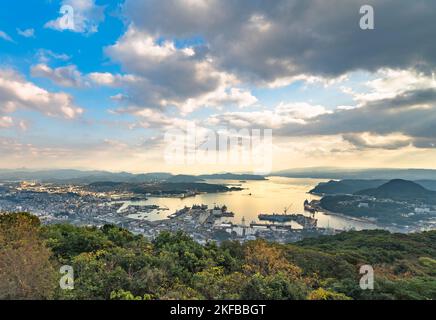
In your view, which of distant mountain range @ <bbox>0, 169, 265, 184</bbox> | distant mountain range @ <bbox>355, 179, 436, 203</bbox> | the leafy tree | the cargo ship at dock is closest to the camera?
the leafy tree

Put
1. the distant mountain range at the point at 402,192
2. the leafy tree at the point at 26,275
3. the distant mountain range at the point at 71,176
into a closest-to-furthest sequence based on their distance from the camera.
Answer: the leafy tree at the point at 26,275 → the distant mountain range at the point at 402,192 → the distant mountain range at the point at 71,176

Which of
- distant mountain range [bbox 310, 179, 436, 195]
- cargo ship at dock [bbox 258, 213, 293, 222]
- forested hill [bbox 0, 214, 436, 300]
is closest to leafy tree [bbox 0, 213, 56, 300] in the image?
forested hill [bbox 0, 214, 436, 300]

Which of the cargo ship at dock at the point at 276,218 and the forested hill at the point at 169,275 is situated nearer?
the forested hill at the point at 169,275

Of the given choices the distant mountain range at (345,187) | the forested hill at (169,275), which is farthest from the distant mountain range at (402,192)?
the forested hill at (169,275)

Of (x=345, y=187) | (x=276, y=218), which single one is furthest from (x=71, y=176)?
(x=345, y=187)

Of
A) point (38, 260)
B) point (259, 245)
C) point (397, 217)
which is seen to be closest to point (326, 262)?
point (259, 245)

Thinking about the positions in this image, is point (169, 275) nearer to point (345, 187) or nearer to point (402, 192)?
point (402, 192)

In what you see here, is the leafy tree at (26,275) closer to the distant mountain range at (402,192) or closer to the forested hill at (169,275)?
the forested hill at (169,275)

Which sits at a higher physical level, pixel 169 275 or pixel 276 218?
pixel 169 275

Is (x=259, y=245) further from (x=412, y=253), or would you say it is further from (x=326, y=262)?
(x=412, y=253)

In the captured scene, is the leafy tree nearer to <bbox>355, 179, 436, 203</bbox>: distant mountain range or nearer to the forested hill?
the forested hill

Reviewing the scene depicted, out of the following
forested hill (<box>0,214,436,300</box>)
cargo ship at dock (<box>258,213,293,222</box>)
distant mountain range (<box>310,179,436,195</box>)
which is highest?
forested hill (<box>0,214,436,300</box>)
